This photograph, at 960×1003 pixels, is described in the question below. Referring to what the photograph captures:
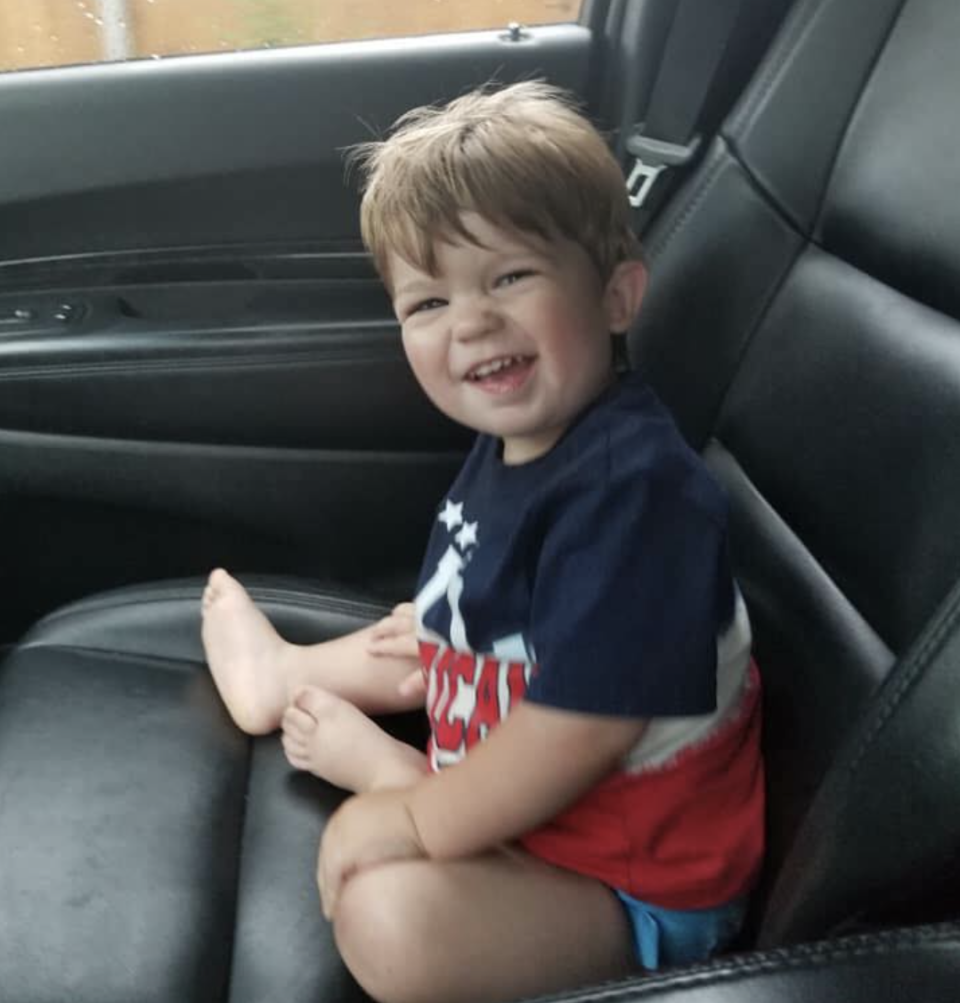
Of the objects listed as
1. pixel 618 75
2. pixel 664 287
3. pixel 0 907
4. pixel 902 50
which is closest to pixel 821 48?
pixel 902 50

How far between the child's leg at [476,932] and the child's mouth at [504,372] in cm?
33

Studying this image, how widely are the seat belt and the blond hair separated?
13.6 inches

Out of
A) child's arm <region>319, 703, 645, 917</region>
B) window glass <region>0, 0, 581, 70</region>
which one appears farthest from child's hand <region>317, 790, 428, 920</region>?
window glass <region>0, 0, 581, 70</region>

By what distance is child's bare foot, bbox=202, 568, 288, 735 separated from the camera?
1133mm

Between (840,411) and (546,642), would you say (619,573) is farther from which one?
(840,411)

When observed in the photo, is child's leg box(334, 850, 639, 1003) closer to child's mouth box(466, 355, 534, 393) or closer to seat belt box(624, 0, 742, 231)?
child's mouth box(466, 355, 534, 393)

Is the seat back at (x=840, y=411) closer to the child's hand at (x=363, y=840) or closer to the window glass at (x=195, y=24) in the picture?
the child's hand at (x=363, y=840)

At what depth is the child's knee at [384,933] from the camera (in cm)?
86

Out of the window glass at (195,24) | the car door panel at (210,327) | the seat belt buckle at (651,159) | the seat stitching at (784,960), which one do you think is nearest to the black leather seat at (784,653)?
the seat stitching at (784,960)

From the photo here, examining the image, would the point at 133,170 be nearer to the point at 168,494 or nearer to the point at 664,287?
the point at 168,494

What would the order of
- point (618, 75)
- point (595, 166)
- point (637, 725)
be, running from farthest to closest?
point (618, 75) < point (595, 166) < point (637, 725)

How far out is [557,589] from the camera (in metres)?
0.89

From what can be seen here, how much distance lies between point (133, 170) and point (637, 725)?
0.96 meters

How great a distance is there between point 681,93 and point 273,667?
71 centimetres
